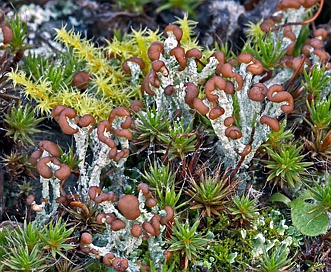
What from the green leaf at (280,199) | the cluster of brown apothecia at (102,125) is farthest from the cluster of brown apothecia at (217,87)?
the green leaf at (280,199)

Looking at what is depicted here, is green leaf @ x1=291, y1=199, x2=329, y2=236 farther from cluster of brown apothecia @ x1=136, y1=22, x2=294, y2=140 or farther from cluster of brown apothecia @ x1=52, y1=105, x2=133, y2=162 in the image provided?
cluster of brown apothecia @ x1=52, y1=105, x2=133, y2=162

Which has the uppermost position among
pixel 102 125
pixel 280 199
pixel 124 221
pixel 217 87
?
pixel 217 87

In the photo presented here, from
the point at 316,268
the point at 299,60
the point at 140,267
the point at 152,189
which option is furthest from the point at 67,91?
the point at 316,268

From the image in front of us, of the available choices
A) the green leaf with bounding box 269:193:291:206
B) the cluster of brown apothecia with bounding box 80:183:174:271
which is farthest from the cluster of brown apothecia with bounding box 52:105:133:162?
the green leaf with bounding box 269:193:291:206

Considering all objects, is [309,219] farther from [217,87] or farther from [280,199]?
[217,87]

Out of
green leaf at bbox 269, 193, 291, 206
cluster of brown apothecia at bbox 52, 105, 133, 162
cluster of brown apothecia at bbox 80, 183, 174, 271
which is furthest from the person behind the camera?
green leaf at bbox 269, 193, 291, 206

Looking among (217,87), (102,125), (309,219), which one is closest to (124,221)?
(102,125)
